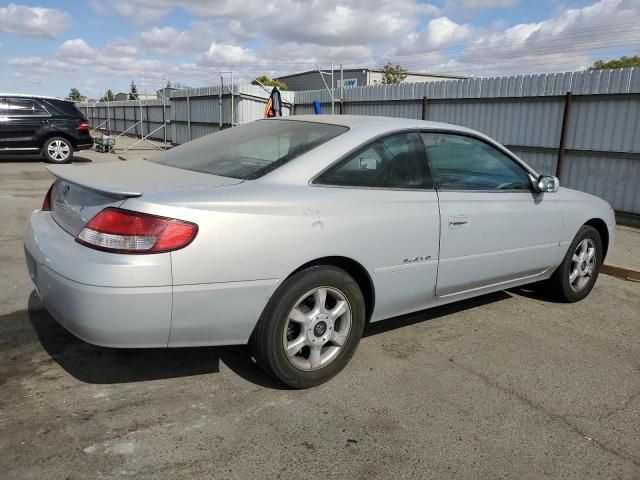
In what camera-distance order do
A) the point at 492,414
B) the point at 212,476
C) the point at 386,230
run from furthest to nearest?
the point at 386,230
the point at 492,414
the point at 212,476

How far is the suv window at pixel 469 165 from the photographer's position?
391 centimetres

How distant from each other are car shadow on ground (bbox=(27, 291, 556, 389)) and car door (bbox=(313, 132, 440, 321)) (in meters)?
0.90

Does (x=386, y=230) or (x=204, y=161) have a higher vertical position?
(x=204, y=161)

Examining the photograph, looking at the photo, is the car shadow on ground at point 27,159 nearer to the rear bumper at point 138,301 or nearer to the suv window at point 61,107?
the suv window at point 61,107

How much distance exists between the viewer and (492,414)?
310cm

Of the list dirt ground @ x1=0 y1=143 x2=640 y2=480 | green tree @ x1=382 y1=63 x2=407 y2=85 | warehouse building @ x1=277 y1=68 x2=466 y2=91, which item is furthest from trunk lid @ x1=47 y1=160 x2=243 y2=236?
green tree @ x1=382 y1=63 x2=407 y2=85

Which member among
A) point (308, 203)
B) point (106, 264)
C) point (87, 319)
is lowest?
point (87, 319)

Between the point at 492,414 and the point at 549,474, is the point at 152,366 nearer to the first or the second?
the point at 492,414

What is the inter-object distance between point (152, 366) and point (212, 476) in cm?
120

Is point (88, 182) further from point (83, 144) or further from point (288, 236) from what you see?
point (83, 144)

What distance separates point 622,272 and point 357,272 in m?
4.07

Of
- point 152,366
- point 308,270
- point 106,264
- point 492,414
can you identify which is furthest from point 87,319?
point 492,414

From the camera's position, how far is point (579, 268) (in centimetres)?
504

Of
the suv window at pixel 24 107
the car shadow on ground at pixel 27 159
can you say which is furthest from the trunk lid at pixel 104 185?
the car shadow on ground at pixel 27 159
